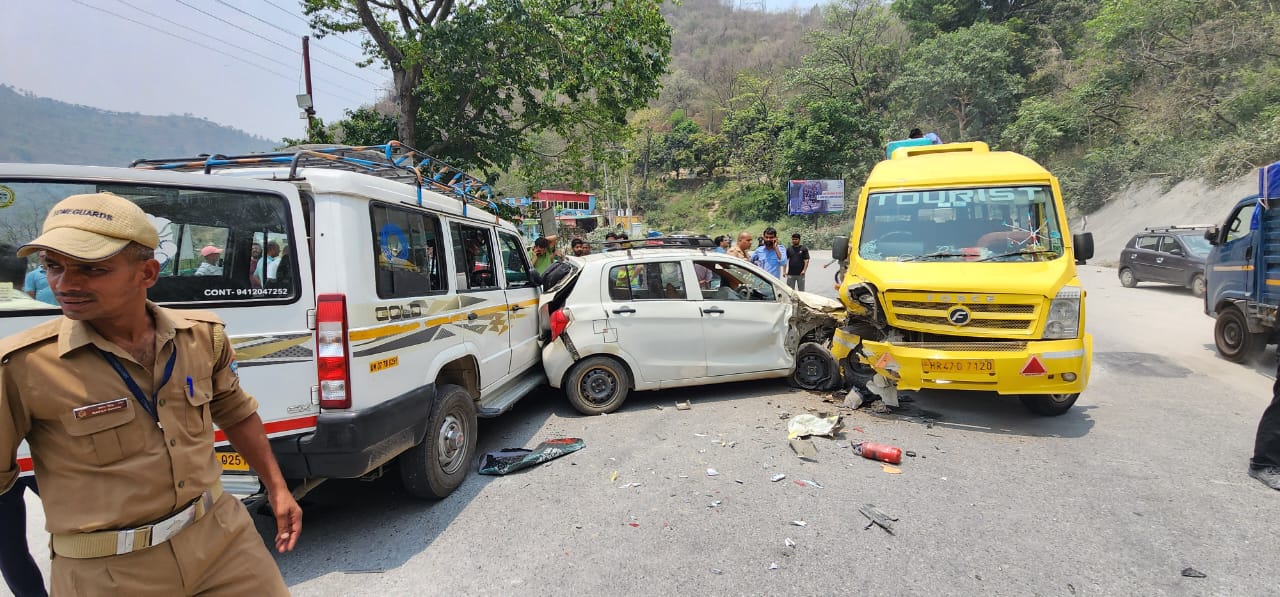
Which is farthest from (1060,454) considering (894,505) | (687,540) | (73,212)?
(73,212)

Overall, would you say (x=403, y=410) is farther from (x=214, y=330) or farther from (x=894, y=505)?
(x=894, y=505)

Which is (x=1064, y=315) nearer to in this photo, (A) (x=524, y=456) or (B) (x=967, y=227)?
(B) (x=967, y=227)

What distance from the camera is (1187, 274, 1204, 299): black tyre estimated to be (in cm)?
1219

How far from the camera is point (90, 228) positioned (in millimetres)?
1391

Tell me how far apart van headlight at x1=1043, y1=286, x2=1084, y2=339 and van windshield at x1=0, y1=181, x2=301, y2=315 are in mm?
5310

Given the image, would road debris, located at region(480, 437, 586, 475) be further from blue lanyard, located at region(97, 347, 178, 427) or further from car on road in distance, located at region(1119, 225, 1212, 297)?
car on road in distance, located at region(1119, 225, 1212, 297)

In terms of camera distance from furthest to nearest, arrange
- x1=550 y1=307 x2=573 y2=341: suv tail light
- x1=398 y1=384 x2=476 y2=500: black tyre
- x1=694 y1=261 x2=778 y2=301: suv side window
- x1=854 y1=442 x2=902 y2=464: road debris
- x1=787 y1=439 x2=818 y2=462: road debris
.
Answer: x1=694 y1=261 x2=778 y2=301: suv side window
x1=550 y1=307 x2=573 y2=341: suv tail light
x1=787 y1=439 x2=818 y2=462: road debris
x1=854 y1=442 x2=902 y2=464: road debris
x1=398 y1=384 x2=476 y2=500: black tyre

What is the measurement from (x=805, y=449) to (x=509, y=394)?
253 centimetres

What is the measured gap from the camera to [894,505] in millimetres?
3574

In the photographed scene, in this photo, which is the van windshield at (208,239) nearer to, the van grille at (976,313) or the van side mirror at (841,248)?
the van grille at (976,313)

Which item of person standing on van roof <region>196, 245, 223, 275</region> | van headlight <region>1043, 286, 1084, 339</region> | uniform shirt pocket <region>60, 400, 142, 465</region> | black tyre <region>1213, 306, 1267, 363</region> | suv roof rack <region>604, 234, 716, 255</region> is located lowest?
black tyre <region>1213, 306, 1267, 363</region>

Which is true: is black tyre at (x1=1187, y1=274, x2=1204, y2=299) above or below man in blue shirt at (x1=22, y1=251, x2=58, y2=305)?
below

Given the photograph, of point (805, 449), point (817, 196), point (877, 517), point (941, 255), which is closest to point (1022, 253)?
point (941, 255)

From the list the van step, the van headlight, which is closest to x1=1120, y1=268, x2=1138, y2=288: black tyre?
the van headlight
